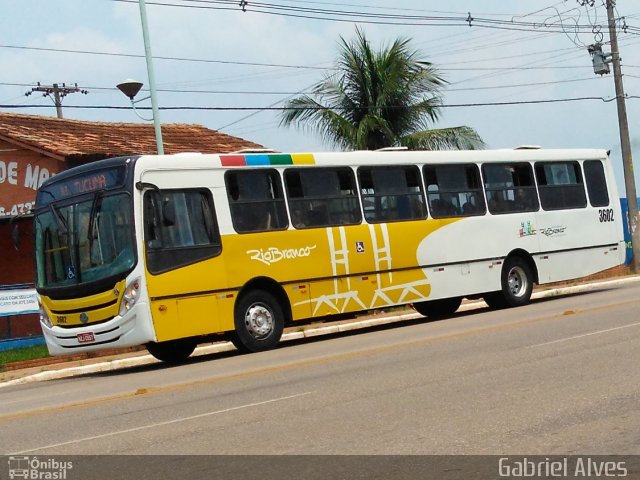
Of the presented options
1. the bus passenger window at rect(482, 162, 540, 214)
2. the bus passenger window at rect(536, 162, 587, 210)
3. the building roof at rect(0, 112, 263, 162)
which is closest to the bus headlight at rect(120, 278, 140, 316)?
the bus passenger window at rect(482, 162, 540, 214)

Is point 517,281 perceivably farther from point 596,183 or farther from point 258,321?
point 258,321

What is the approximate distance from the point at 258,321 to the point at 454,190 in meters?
5.82

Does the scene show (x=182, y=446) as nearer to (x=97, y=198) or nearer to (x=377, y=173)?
(x=97, y=198)

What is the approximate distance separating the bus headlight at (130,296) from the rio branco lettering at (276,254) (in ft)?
7.29

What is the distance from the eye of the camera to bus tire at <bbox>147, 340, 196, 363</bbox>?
1823 centimetres

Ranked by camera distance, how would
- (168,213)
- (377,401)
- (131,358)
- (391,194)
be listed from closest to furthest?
(377,401) → (168,213) → (131,358) → (391,194)

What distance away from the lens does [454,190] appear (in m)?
21.9

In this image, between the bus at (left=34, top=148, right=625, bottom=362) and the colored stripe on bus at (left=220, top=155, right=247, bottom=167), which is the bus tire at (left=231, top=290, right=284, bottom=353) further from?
the colored stripe on bus at (left=220, top=155, right=247, bottom=167)

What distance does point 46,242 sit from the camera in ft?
58.0

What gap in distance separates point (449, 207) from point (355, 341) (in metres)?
4.63

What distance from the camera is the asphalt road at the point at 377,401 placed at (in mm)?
8250

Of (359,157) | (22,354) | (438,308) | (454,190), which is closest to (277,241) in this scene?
(359,157)

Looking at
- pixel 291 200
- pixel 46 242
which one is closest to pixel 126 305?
pixel 46 242
